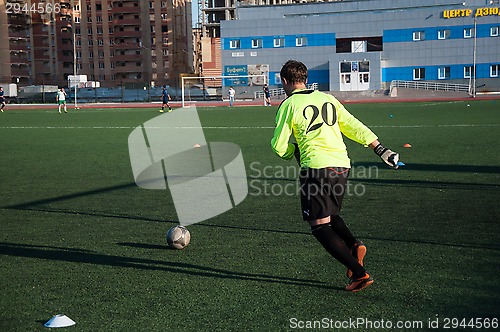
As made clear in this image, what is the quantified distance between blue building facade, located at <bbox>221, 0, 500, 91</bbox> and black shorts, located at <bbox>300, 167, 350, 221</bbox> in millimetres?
70157

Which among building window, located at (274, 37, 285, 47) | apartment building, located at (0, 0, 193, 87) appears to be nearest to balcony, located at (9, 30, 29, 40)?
apartment building, located at (0, 0, 193, 87)

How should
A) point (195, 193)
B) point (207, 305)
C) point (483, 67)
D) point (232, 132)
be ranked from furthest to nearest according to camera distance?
point (483, 67), point (232, 132), point (195, 193), point (207, 305)

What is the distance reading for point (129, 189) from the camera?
475 inches

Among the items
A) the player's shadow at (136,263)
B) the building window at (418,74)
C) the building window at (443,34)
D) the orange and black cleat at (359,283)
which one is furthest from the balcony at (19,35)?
the orange and black cleat at (359,283)

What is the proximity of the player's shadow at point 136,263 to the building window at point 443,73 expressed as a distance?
7317 cm

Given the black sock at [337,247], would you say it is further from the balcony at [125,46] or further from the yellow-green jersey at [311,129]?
the balcony at [125,46]

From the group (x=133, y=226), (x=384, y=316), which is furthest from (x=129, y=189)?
(x=384, y=316)

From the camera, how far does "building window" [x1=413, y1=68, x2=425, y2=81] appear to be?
76.9 metres

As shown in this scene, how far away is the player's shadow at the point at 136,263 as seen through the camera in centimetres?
614

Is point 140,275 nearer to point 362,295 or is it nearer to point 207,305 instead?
point 207,305

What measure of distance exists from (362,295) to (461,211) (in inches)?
160

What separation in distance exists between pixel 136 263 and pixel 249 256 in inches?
45.1

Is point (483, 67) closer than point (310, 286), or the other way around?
point (310, 286)

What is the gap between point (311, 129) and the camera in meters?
5.66
